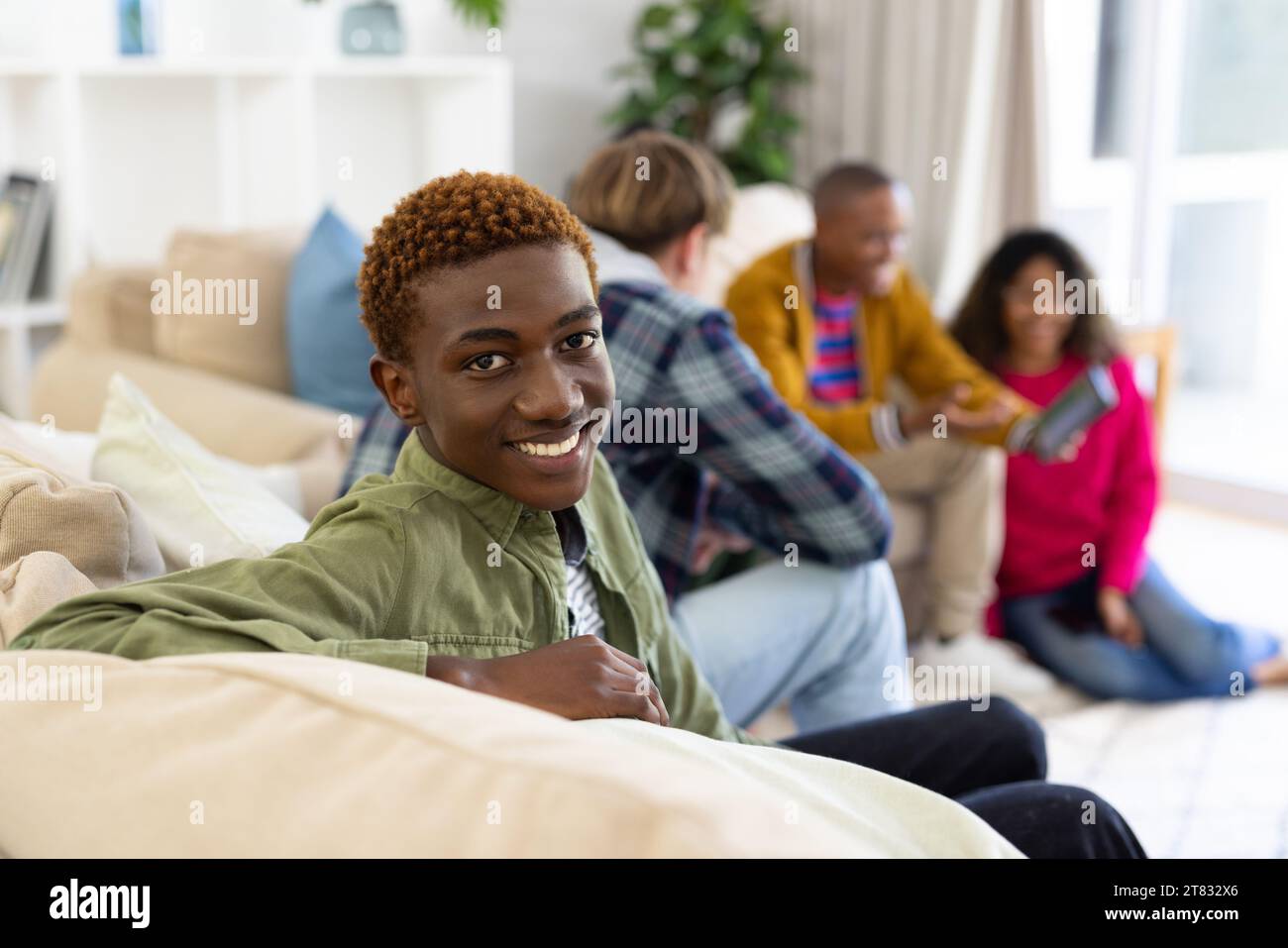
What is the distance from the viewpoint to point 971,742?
1188mm

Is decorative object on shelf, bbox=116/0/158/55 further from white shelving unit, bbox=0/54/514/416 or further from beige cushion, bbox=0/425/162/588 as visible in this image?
beige cushion, bbox=0/425/162/588

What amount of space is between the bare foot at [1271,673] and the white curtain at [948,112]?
1357mm

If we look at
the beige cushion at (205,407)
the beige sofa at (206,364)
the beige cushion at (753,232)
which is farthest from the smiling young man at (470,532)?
the beige cushion at (753,232)

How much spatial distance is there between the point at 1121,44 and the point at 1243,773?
2556 millimetres

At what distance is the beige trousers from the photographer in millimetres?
2510

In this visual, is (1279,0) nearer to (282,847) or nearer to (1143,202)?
(1143,202)

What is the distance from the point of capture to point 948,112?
3.75 metres

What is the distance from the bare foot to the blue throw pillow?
1.72 m

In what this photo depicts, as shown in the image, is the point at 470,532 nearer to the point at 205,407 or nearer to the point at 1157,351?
the point at 205,407

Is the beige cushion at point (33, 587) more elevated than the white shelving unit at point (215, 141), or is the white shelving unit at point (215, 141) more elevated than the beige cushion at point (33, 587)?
the white shelving unit at point (215, 141)

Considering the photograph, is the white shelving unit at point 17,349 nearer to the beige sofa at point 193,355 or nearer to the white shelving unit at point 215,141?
the white shelving unit at point 215,141

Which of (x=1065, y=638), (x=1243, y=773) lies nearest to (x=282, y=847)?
(x=1243, y=773)

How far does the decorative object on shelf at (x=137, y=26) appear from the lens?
10.8 feet

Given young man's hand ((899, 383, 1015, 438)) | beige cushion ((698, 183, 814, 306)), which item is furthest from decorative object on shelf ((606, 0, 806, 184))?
young man's hand ((899, 383, 1015, 438))
